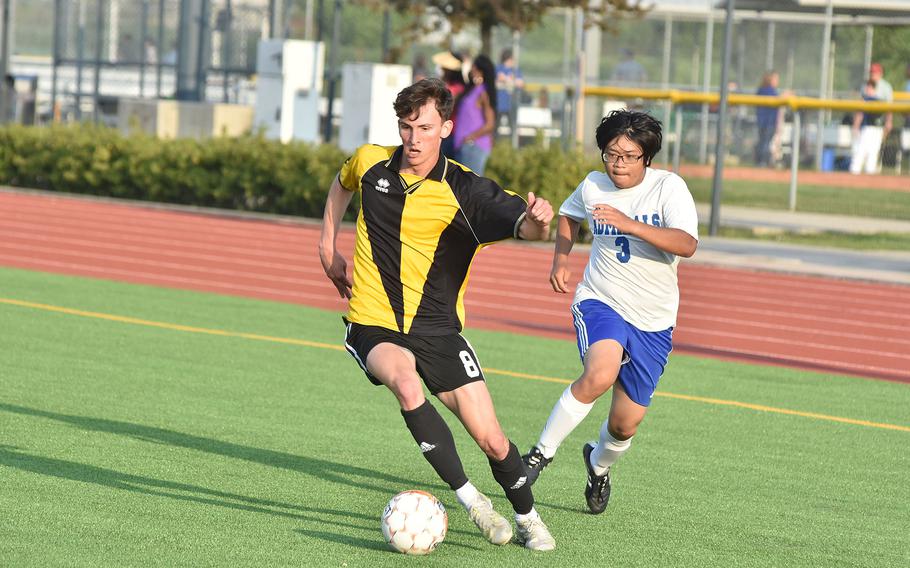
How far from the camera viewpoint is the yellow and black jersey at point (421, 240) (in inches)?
235

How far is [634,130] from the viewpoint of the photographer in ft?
21.3

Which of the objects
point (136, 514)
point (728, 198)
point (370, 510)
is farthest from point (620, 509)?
point (728, 198)

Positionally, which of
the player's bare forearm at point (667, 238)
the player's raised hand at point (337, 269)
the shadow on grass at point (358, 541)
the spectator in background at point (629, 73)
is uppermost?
the spectator in background at point (629, 73)

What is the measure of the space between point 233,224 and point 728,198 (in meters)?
9.99

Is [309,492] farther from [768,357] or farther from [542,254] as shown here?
[542,254]

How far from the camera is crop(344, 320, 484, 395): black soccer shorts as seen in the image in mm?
5863

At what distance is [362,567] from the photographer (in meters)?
5.43

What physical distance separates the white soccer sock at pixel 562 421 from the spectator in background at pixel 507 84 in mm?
20574

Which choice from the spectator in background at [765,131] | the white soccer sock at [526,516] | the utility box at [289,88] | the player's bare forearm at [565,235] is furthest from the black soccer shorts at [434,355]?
the spectator in background at [765,131]

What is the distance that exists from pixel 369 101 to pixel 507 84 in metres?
4.28

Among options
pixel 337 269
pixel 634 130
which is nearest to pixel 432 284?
pixel 337 269

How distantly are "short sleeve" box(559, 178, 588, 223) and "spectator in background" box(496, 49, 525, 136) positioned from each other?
20.2 meters

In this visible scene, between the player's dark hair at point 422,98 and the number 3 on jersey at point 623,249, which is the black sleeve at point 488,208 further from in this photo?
the number 3 on jersey at point 623,249

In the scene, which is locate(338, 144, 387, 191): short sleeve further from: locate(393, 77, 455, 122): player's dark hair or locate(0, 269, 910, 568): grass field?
locate(0, 269, 910, 568): grass field
